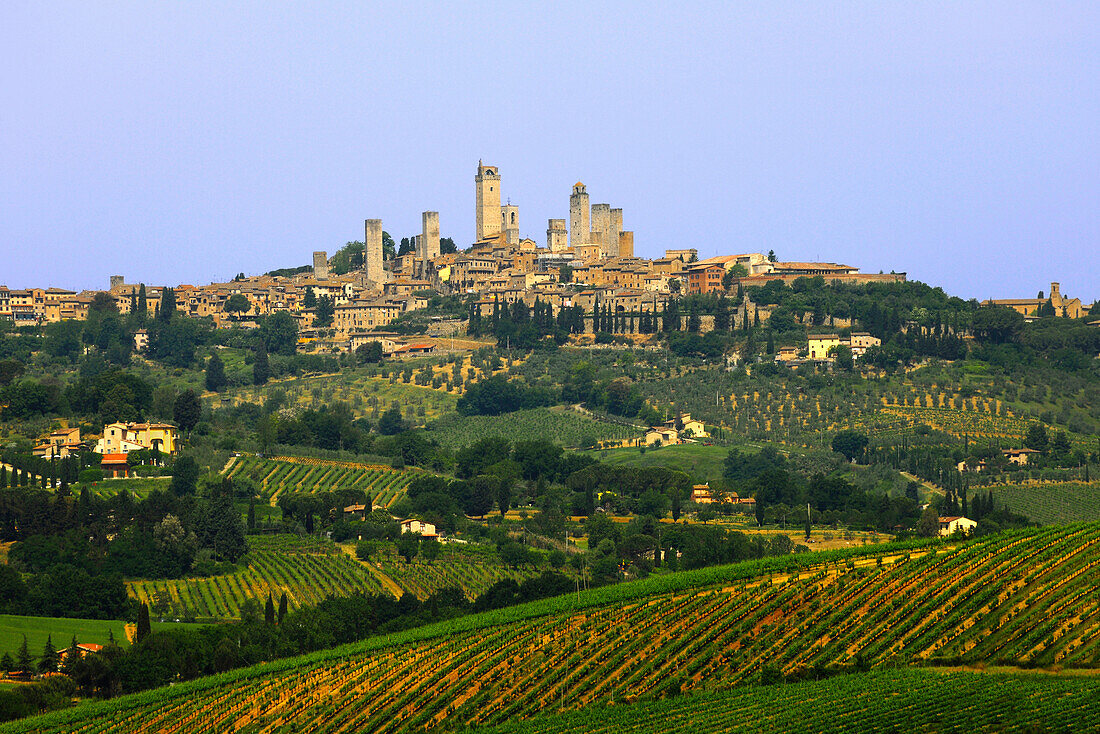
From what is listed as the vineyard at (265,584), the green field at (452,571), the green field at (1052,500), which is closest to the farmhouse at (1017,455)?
the green field at (1052,500)

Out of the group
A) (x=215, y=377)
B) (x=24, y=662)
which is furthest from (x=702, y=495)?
(x=215, y=377)

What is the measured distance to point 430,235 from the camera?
105m

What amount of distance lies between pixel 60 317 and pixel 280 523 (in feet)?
155

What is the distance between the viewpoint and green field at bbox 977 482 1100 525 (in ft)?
187

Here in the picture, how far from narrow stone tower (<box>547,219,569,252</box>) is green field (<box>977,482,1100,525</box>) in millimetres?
50813

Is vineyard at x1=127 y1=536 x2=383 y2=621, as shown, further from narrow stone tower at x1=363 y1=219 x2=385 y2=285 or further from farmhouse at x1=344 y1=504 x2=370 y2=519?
narrow stone tower at x1=363 y1=219 x2=385 y2=285

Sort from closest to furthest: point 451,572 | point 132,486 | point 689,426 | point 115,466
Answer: point 451,572
point 132,486
point 115,466
point 689,426

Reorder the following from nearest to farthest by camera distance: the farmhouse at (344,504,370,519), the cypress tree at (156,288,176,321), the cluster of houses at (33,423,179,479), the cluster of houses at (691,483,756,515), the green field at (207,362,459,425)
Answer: the farmhouse at (344,504,370,519), the cluster of houses at (33,423,179,479), the cluster of houses at (691,483,756,515), the green field at (207,362,459,425), the cypress tree at (156,288,176,321)

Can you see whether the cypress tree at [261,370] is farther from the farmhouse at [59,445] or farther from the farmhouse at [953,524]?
the farmhouse at [953,524]

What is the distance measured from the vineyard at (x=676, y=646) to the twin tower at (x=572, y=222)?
228ft

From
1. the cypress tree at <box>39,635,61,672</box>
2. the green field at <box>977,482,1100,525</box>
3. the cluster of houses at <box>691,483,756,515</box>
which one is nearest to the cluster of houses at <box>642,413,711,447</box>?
the cluster of houses at <box>691,483,756,515</box>

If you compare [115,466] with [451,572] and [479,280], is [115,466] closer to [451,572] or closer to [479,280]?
[451,572]

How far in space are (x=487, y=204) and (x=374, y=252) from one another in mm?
8806

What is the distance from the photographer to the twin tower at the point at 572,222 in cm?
10694
